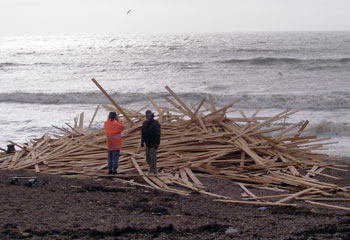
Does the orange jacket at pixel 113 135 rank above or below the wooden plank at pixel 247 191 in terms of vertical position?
above

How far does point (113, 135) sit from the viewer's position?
780 centimetres

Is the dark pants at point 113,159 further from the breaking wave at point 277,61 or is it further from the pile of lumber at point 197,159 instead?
the breaking wave at point 277,61

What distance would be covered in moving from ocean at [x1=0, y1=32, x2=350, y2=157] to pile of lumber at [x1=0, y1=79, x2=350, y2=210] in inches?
131

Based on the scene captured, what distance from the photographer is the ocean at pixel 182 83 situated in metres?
17.2

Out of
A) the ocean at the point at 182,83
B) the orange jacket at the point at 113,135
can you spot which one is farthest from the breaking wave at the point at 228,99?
the orange jacket at the point at 113,135

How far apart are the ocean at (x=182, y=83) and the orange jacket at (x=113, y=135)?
496 centimetres

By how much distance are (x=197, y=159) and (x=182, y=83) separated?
71.5ft

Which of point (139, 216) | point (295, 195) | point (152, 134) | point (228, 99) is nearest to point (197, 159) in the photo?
point (152, 134)

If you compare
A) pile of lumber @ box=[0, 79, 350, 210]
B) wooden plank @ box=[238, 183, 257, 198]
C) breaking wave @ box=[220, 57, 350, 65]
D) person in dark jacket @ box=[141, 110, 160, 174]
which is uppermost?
breaking wave @ box=[220, 57, 350, 65]

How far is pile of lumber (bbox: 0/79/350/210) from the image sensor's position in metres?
7.21

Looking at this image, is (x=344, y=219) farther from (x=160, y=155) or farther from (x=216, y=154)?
(x=160, y=155)

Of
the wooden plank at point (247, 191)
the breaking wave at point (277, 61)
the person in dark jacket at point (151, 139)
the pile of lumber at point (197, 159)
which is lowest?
the wooden plank at point (247, 191)

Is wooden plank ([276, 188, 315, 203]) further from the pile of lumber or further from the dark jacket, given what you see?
the dark jacket

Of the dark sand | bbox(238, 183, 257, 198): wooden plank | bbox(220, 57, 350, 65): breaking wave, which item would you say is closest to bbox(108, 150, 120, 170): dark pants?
the dark sand
